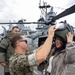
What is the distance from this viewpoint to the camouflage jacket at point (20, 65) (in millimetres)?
3242

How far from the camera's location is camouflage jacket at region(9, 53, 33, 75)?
3.24 metres

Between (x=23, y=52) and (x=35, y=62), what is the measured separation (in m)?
0.62

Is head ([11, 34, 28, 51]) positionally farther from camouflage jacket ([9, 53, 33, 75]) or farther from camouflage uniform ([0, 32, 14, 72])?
camouflage uniform ([0, 32, 14, 72])

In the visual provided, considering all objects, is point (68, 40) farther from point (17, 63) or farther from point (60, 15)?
point (17, 63)

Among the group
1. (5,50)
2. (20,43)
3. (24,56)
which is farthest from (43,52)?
(5,50)

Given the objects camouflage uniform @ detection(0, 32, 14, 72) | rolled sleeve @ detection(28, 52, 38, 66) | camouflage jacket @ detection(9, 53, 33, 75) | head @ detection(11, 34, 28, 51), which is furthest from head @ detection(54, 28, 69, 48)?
camouflage uniform @ detection(0, 32, 14, 72)

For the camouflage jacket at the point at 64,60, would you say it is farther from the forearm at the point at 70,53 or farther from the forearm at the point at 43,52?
the forearm at the point at 43,52

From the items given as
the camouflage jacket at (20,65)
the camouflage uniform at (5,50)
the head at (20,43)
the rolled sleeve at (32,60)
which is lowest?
the camouflage uniform at (5,50)

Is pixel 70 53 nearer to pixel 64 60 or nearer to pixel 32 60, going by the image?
pixel 64 60

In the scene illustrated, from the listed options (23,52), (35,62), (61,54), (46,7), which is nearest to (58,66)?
(61,54)


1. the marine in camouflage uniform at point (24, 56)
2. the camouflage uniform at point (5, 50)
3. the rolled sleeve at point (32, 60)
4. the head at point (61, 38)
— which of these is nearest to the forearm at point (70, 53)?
the head at point (61, 38)

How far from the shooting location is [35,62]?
118 inches

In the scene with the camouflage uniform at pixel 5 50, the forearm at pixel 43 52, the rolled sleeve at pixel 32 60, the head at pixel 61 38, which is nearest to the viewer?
the forearm at pixel 43 52

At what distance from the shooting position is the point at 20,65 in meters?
3.32
